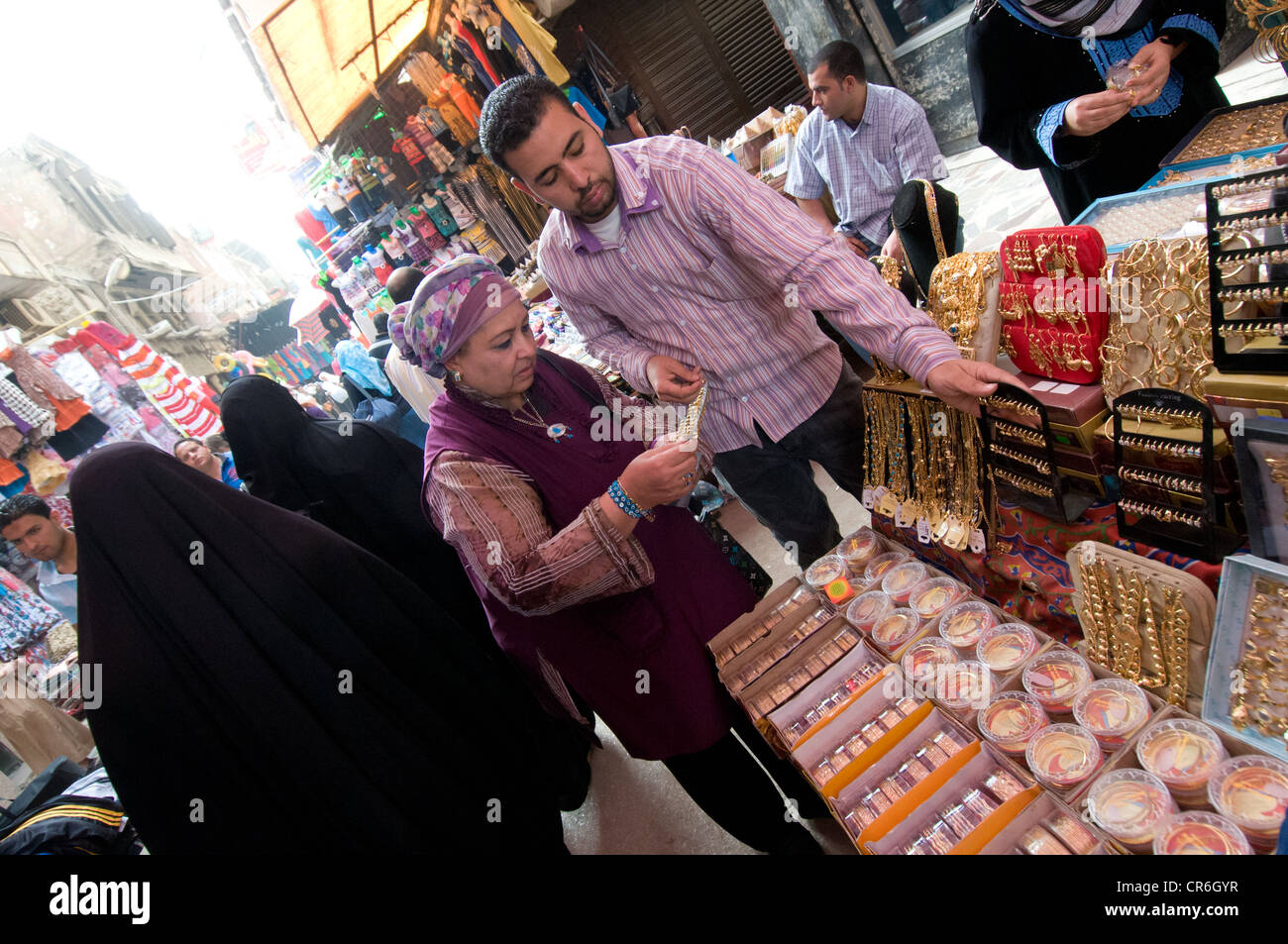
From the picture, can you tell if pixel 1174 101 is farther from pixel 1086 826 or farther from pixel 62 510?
pixel 62 510

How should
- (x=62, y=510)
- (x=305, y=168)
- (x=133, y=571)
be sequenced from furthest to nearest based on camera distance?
(x=305, y=168) → (x=62, y=510) → (x=133, y=571)

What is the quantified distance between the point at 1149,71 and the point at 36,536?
433 cm

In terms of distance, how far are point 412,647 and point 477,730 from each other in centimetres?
38

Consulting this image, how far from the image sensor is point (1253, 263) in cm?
83

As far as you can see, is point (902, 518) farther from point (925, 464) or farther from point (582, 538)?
point (582, 538)

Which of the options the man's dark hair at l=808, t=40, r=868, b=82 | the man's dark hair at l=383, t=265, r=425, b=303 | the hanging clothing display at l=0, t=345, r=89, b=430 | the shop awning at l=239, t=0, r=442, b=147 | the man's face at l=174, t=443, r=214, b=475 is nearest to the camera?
the man's dark hair at l=808, t=40, r=868, b=82

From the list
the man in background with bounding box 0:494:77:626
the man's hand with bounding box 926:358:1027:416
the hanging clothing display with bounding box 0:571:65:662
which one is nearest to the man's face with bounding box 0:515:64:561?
the man in background with bounding box 0:494:77:626

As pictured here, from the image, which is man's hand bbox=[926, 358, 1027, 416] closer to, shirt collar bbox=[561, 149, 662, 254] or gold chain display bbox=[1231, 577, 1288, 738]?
gold chain display bbox=[1231, 577, 1288, 738]

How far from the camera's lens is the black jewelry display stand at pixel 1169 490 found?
0.91 m

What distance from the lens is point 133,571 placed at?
1193 mm

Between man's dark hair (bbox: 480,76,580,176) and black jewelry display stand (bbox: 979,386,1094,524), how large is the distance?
1171 millimetres

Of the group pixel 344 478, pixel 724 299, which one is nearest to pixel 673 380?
pixel 724 299

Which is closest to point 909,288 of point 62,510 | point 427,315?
point 427,315

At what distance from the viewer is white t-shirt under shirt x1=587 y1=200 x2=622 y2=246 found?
1.60m
